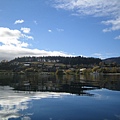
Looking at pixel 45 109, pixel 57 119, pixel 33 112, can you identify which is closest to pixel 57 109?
pixel 45 109

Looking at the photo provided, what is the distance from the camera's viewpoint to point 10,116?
23.2 meters

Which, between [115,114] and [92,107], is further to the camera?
[92,107]

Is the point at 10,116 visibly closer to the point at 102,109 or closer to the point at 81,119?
the point at 81,119

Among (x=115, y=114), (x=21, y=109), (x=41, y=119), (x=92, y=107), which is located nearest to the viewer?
(x=41, y=119)

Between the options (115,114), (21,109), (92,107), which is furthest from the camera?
(92,107)

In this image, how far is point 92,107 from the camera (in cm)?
2936

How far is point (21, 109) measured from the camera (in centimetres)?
2688

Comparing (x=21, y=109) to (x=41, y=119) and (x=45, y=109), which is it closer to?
(x=45, y=109)

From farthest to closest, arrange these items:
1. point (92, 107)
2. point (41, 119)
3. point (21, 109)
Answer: point (92, 107) < point (21, 109) < point (41, 119)

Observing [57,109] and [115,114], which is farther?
[57,109]

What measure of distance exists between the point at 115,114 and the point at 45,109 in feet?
24.4

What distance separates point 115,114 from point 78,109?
4.43 metres

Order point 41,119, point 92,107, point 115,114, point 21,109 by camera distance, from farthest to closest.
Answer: point 92,107 → point 21,109 → point 115,114 → point 41,119

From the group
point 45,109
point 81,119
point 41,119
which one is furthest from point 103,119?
point 45,109
